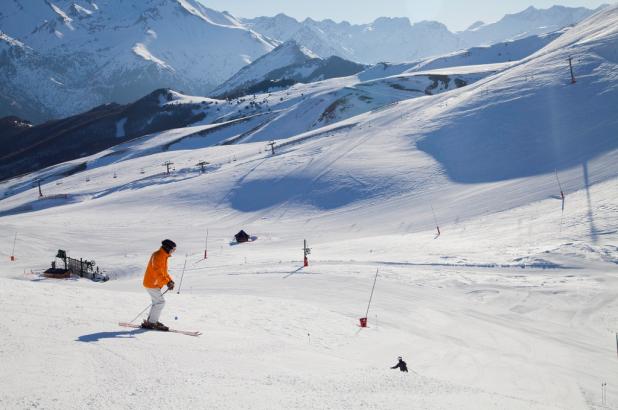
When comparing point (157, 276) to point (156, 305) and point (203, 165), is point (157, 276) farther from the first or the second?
point (203, 165)

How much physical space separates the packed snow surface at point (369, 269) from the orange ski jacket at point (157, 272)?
126 cm

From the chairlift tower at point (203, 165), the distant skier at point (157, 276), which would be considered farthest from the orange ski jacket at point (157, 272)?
the chairlift tower at point (203, 165)

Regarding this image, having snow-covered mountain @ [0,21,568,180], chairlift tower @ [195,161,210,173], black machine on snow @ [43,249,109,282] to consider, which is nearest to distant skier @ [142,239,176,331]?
black machine on snow @ [43,249,109,282]

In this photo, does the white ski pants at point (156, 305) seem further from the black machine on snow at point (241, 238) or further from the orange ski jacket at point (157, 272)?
the black machine on snow at point (241, 238)

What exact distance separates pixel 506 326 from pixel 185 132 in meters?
128

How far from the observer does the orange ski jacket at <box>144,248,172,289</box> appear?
413 inches

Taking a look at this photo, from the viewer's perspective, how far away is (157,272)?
1050 centimetres

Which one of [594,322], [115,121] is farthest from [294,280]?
[115,121]

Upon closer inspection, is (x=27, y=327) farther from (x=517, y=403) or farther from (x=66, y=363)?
(x=517, y=403)

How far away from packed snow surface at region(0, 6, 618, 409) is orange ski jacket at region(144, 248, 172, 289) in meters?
1.26

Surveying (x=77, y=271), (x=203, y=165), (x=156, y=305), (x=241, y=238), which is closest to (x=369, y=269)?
(x=156, y=305)

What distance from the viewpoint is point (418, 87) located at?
130000 millimetres

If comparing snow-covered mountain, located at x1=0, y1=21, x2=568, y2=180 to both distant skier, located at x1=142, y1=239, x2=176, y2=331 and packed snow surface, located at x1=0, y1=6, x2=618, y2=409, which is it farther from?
distant skier, located at x1=142, y1=239, x2=176, y2=331

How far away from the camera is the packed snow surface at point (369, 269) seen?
7867 mm
